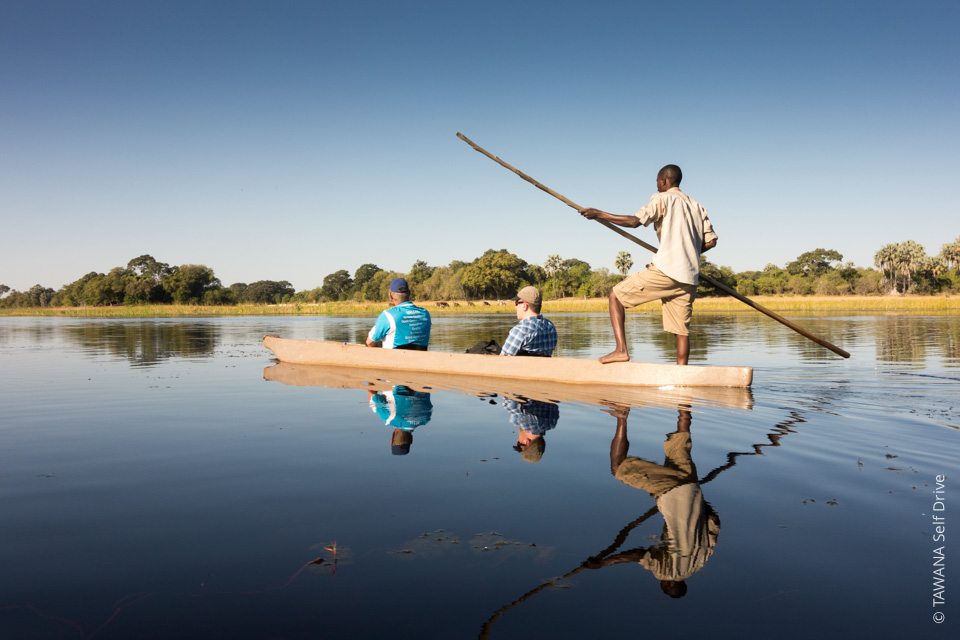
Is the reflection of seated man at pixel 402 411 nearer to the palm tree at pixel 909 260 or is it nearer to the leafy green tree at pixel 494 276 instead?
the leafy green tree at pixel 494 276

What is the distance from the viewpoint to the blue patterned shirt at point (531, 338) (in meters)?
7.55

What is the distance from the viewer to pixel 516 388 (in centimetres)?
730

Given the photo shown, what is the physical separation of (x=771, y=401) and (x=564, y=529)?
4670mm

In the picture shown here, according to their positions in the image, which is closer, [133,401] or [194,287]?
[133,401]

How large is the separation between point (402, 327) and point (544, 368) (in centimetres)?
252

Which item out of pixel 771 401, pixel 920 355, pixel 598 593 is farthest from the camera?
pixel 920 355

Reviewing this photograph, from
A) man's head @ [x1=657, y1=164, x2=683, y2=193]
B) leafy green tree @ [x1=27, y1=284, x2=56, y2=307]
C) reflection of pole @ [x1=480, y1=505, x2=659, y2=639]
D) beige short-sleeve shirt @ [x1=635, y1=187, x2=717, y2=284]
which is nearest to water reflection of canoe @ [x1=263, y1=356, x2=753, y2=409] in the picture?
beige short-sleeve shirt @ [x1=635, y1=187, x2=717, y2=284]

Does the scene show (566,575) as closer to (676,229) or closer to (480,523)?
(480,523)

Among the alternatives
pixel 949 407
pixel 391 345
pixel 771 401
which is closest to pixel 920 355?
pixel 949 407

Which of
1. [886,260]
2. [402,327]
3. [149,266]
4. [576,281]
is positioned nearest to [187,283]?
[149,266]

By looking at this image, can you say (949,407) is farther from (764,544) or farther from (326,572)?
(326,572)

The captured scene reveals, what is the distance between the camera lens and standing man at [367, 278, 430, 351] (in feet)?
28.4

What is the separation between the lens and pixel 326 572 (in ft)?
7.28

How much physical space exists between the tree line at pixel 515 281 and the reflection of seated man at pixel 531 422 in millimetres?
62590
